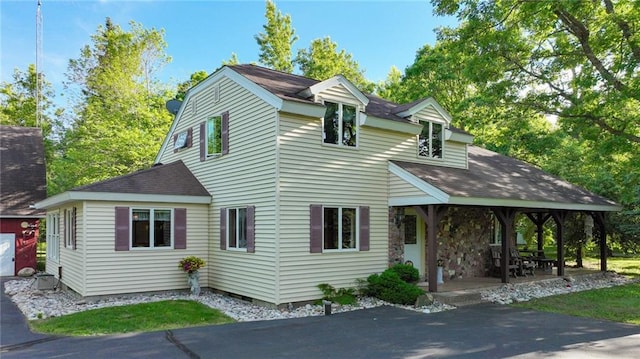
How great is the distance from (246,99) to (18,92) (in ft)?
99.2

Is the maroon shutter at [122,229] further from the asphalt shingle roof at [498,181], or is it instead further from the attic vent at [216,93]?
the asphalt shingle roof at [498,181]

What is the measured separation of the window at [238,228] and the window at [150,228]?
1516 mm

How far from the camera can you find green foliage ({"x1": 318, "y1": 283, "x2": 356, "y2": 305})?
1103cm

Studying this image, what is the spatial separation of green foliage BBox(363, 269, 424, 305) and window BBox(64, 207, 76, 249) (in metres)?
8.24

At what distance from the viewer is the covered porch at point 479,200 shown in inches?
450

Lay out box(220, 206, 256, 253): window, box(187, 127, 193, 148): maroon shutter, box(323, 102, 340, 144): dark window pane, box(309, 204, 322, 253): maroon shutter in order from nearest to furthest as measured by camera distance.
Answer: box(309, 204, 322, 253): maroon shutter
box(220, 206, 256, 253): window
box(323, 102, 340, 144): dark window pane
box(187, 127, 193, 148): maroon shutter

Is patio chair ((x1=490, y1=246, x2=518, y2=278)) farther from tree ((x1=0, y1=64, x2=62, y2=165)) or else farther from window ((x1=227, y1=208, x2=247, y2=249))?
tree ((x1=0, y1=64, x2=62, y2=165))

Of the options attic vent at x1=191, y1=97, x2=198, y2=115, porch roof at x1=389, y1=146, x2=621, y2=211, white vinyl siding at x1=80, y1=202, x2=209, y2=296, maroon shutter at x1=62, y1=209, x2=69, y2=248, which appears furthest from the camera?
attic vent at x1=191, y1=97, x2=198, y2=115

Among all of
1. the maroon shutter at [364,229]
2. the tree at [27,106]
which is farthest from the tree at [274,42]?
the maroon shutter at [364,229]

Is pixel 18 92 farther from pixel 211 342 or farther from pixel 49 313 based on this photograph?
pixel 211 342

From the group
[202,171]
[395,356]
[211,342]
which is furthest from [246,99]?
[395,356]

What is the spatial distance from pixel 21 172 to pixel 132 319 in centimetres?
1516

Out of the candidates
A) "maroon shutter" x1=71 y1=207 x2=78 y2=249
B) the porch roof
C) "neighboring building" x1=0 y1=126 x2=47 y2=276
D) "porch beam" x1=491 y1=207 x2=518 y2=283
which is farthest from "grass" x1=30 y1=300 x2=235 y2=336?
"neighboring building" x1=0 y1=126 x2=47 y2=276

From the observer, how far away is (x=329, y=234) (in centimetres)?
1146
